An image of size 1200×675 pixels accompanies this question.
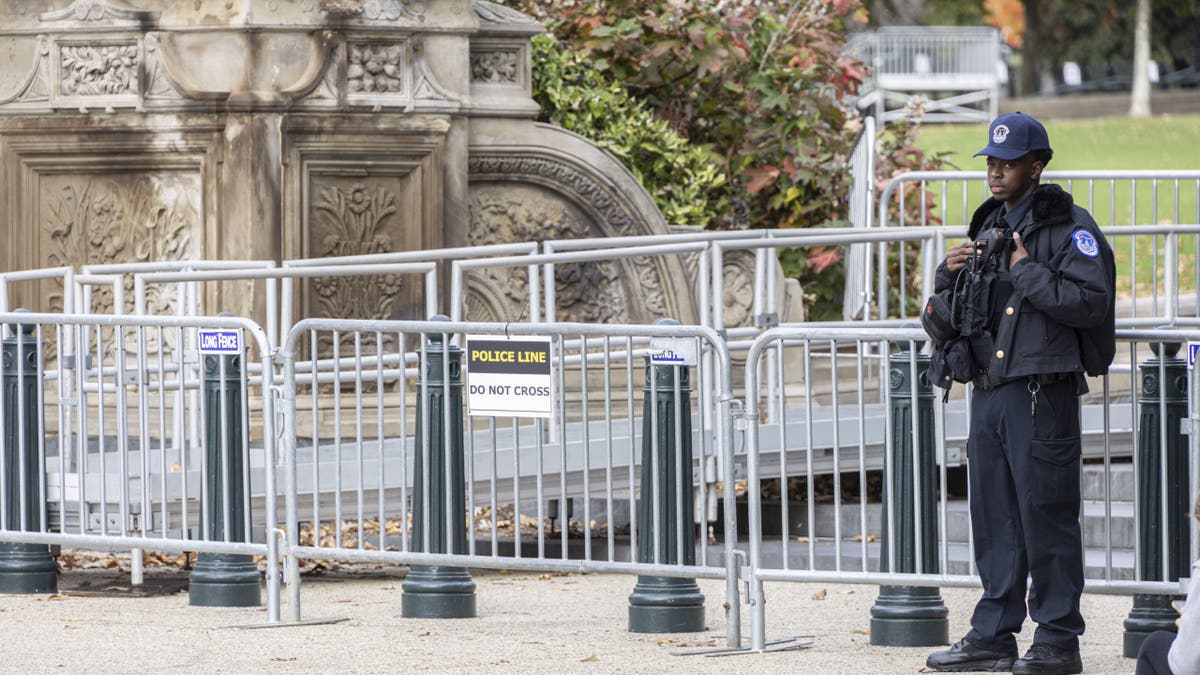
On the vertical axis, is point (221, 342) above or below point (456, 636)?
above

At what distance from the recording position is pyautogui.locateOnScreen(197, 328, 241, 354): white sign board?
8.74m

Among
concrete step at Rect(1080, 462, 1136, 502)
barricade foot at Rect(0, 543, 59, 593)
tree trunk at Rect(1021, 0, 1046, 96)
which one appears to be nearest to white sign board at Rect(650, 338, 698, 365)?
barricade foot at Rect(0, 543, 59, 593)

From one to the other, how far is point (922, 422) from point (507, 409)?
1597 mm

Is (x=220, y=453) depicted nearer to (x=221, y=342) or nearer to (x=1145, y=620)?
(x=221, y=342)

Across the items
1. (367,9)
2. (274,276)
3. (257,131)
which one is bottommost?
(274,276)

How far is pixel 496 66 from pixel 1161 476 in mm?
6310

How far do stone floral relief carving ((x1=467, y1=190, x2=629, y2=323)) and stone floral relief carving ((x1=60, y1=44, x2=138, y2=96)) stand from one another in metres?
2.17

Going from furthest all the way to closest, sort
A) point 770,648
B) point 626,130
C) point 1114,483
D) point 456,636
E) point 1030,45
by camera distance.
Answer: point 1030,45 → point 626,130 → point 1114,483 → point 456,636 → point 770,648

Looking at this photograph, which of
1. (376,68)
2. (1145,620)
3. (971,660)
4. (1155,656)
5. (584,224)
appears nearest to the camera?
(1155,656)

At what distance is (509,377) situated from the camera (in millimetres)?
8312

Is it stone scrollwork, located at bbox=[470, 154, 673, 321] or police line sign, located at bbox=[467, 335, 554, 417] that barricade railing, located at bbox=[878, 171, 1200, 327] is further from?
police line sign, located at bbox=[467, 335, 554, 417]

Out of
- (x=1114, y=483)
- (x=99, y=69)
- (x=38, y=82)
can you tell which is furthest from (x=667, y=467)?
(x=38, y=82)

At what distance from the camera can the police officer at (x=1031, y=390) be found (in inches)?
279

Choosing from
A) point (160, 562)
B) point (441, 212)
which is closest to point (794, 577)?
point (160, 562)
